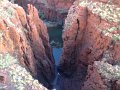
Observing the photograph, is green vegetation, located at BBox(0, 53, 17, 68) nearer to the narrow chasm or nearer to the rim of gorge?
the rim of gorge

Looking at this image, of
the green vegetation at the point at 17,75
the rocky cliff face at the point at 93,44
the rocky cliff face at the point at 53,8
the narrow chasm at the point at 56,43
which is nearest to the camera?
the green vegetation at the point at 17,75

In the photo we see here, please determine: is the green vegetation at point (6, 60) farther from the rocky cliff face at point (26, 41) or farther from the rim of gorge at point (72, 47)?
the rocky cliff face at point (26, 41)

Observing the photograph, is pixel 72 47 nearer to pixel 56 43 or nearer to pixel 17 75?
pixel 56 43

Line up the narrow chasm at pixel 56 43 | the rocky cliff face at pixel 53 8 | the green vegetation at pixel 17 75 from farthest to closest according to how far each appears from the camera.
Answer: the rocky cliff face at pixel 53 8, the narrow chasm at pixel 56 43, the green vegetation at pixel 17 75

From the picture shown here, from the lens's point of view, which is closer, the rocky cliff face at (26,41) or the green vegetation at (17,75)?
the green vegetation at (17,75)

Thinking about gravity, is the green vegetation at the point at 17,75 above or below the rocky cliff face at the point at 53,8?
above

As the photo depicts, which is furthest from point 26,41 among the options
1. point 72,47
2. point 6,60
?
point 6,60

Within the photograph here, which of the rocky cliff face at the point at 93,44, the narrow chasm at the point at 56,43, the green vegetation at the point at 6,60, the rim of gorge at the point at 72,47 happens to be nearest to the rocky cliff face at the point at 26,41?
the rim of gorge at the point at 72,47
